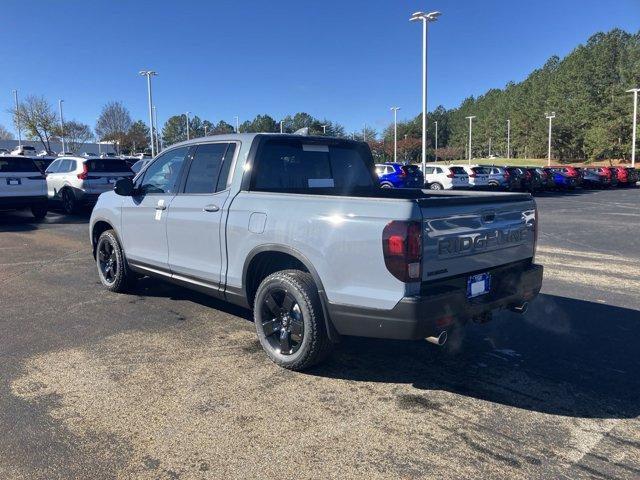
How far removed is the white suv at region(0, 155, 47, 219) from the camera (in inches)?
520

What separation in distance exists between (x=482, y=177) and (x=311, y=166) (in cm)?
2512

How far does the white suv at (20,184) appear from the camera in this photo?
13195 millimetres

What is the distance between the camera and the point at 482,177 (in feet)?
93.3

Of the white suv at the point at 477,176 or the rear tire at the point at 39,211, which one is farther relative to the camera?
the white suv at the point at 477,176

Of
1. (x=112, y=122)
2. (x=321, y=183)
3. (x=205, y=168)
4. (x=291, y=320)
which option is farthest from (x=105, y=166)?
(x=112, y=122)

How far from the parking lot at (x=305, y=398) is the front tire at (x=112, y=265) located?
26cm

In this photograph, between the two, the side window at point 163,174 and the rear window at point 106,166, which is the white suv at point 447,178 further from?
the side window at point 163,174

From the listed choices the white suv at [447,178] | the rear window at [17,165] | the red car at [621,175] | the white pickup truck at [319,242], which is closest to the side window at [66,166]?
the rear window at [17,165]

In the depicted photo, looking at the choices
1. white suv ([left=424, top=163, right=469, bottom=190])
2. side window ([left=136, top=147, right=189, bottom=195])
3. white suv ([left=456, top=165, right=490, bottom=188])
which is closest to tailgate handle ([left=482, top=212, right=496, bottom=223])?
side window ([left=136, top=147, right=189, bottom=195])

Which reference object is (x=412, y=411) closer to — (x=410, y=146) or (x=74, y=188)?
(x=74, y=188)

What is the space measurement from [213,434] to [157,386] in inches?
34.1

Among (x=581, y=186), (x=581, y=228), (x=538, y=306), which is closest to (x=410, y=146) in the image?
(x=581, y=186)

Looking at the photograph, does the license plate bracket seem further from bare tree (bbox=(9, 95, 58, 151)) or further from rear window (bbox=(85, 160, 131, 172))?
bare tree (bbox=(9, 95, 58, 151))

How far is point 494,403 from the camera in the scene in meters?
3.59
